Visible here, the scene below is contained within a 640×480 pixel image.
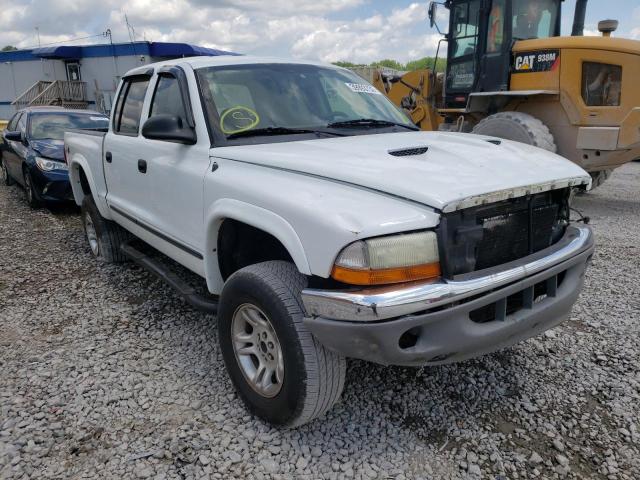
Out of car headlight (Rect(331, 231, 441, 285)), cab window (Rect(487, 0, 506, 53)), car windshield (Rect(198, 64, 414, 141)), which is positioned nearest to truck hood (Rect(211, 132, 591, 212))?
car headlight (Rect(331, 231, 441, 285))

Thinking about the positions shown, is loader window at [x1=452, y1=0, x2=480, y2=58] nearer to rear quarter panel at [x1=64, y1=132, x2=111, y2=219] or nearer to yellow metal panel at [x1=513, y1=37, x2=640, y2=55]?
yellow metal panel at [x1=513, y1=37, x2=640, y2=55]

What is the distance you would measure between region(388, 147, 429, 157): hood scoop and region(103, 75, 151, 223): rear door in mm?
2021

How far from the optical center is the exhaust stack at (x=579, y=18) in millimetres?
7715

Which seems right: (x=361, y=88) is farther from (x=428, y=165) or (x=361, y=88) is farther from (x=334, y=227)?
(x=334, y=227)

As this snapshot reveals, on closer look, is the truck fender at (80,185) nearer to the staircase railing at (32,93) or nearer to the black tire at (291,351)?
the black tire at (291,351)

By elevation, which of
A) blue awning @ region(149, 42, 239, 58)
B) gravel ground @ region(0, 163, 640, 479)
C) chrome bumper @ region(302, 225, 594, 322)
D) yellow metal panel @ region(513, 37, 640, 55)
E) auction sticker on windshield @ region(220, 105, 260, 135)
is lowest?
gravel ground @ region(0, 163, 640, 479)

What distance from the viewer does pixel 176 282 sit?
3506 millimetres

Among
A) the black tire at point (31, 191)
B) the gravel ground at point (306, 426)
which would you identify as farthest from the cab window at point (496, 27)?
the black tire at point (31, 191)

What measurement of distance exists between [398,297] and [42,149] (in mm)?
7600

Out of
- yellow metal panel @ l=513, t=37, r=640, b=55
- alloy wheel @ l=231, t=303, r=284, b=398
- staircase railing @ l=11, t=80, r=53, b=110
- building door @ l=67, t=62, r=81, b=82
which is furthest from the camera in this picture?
building door @ l=67, t=62, r=81, b=82

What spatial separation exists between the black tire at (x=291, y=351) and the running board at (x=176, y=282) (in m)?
0.63

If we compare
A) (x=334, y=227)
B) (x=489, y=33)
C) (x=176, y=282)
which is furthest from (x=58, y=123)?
(x=334, y=227)

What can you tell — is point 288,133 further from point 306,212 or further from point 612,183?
point 612,183

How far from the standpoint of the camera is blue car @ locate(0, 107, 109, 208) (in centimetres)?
748
